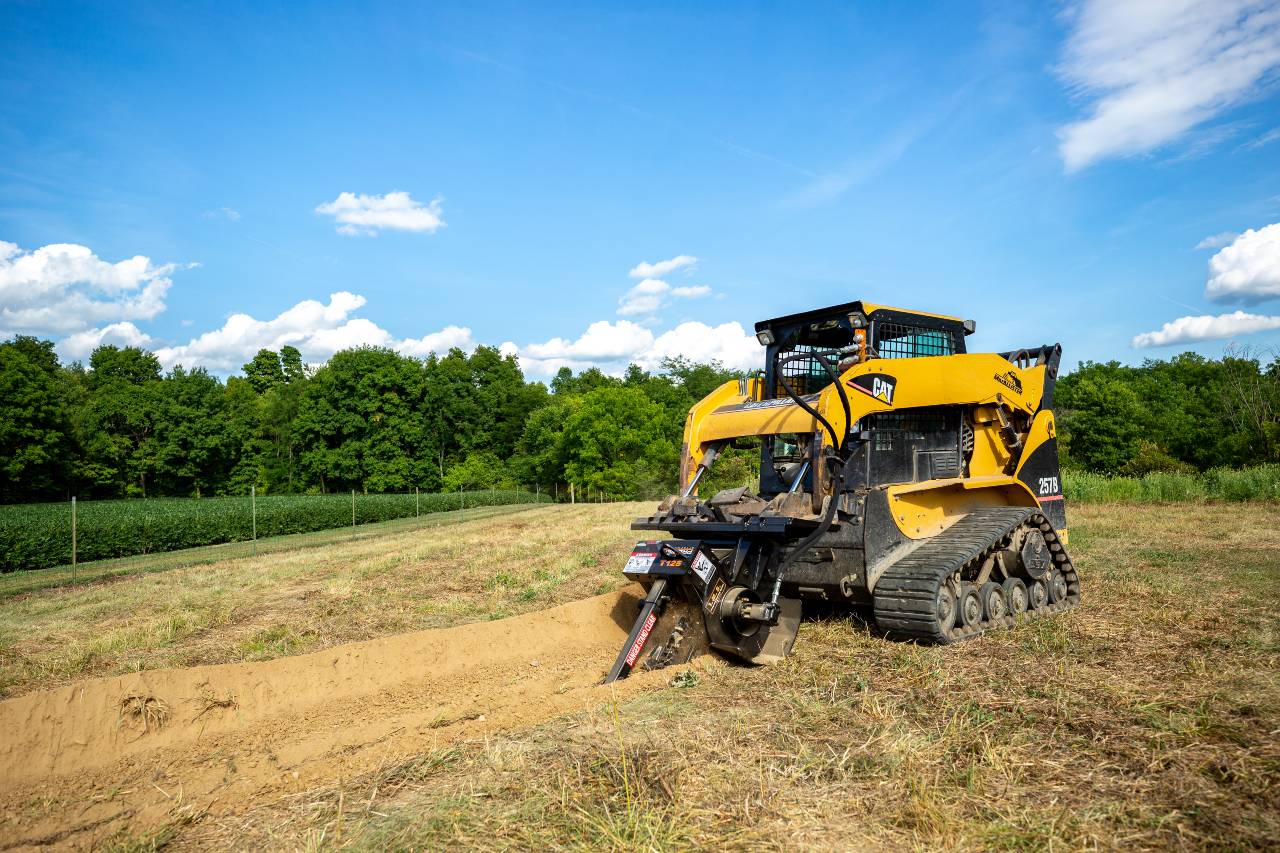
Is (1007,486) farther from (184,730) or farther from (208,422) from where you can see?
(208,422)

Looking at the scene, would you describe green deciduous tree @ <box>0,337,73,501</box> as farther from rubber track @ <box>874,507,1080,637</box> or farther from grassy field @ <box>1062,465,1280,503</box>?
rubber track @ <box>874,507,1080,637</box>

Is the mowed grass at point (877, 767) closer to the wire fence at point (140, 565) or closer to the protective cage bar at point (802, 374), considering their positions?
the protective cage bar at point (802, 374)

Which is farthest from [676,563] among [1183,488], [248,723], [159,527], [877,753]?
[159,527]

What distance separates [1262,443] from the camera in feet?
129

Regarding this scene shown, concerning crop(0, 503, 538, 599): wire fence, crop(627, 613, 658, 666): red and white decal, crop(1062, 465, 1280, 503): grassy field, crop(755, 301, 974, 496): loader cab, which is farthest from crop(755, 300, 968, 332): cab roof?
crop(1062, 465, 1280, 503): grassy field

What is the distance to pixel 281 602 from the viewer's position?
12.1 metres

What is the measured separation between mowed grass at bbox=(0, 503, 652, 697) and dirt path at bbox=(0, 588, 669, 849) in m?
1.86

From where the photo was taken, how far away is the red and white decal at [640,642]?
6961 mm

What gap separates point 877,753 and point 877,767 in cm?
20

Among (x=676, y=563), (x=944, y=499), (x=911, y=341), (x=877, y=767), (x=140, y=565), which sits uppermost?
(x=911, y=341)

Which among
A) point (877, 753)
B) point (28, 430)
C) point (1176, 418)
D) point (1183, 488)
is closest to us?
point (877, 753)

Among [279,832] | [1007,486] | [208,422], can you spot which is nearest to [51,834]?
[279,832]

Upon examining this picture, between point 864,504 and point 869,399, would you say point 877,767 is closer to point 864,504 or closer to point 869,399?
point 864,504

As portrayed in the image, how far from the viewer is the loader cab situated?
8203 millimetres
